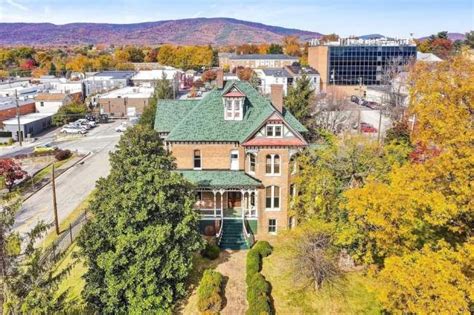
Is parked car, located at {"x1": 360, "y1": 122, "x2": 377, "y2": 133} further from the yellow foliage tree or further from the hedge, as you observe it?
the yellow foliage tree

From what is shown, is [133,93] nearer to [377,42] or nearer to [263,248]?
[377,42]

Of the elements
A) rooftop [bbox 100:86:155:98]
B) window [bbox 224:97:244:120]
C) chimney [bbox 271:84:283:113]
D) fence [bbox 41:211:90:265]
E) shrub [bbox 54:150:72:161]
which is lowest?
fence [bbox 41:211:90:265]

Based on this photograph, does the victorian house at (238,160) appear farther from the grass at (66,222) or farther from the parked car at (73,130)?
the parked car at (73,130)

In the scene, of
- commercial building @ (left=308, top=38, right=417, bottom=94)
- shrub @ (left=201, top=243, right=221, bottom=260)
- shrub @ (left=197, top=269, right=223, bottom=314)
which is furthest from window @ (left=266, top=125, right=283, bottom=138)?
commercial building @ (left=308, top=38, right=417, bottom=94)

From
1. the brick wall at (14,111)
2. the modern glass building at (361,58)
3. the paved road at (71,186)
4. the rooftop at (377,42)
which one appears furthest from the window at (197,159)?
the rooftop at (377,42)

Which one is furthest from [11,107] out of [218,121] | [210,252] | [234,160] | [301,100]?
[210,252]

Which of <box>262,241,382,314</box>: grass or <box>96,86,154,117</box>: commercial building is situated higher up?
<box>96,86,154,117</box>: commercial building

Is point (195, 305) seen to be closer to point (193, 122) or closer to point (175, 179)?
point (175, 179)
